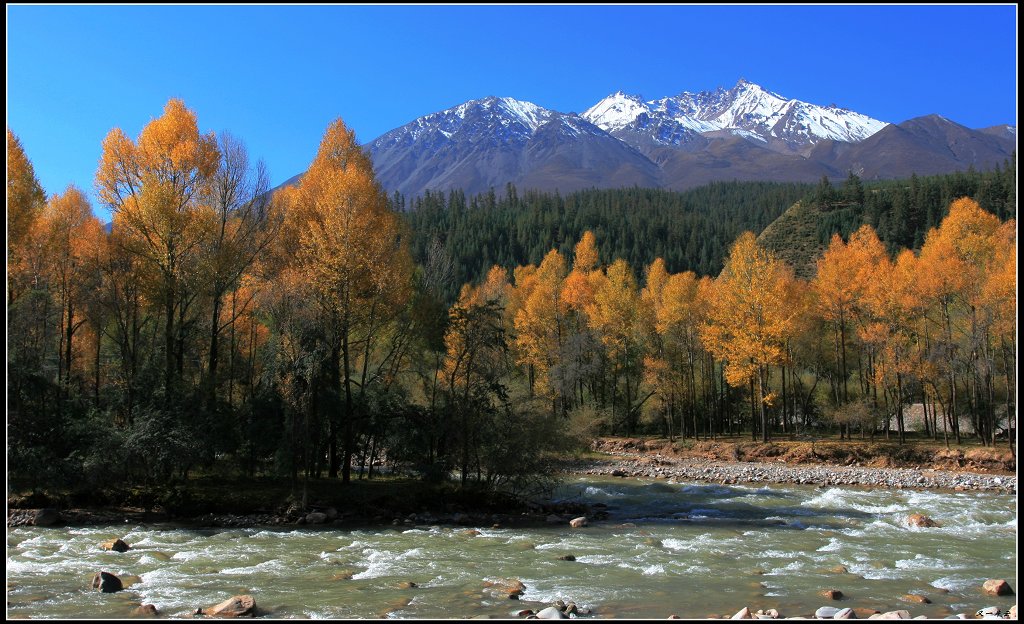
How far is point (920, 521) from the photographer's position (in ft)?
61.7

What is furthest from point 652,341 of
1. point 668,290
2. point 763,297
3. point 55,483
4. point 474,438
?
point 55,483

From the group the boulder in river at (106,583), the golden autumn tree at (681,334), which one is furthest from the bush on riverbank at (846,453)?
the boulder in river at (106,583)

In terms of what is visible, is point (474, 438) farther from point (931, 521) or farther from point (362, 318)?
point (931, 521)

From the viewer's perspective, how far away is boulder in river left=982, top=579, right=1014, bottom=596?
38.7 ft

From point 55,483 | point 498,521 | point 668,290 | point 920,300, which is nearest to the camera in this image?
point 55,483

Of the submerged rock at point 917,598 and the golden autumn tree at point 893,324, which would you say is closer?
the submerged rock at point 917,598

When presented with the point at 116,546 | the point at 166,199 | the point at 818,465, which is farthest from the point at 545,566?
the point at 818,465

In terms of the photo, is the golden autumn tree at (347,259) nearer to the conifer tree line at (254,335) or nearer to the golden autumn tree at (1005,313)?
the conifer tree line at (254,335)

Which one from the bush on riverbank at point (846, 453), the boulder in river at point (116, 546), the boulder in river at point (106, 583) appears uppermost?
the boulder in river at point (106, 583)

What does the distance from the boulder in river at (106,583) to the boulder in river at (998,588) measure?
15.2m

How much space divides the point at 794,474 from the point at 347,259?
21.4 meters

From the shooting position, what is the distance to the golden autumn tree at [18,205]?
1969cm

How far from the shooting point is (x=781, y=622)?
31.9 ft

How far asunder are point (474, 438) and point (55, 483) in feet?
38.0
